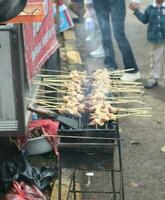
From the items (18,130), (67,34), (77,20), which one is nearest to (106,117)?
(18,130)

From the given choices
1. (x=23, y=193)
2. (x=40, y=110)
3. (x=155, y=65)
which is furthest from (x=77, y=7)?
(x=40, y=110)

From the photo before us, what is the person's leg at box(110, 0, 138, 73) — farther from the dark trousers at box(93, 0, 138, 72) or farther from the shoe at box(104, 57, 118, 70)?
the shoe at box(104, 57, 118, 70)

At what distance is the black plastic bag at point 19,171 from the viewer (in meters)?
5.41

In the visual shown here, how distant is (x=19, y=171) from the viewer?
18.0 ft

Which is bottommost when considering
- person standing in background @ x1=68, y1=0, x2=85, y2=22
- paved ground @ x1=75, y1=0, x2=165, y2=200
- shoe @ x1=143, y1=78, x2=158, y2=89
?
paved ground @ x1=75, y1=0, x2=165, y2=200

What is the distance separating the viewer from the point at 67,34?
12.4 m

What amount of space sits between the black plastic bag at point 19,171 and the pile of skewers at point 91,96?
86cm

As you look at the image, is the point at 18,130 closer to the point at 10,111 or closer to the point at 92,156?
the point at 10,111

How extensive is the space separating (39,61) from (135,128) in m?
2.50

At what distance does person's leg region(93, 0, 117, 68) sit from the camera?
31.3ft

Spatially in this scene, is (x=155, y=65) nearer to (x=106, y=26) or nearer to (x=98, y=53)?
(x=106, y=26)

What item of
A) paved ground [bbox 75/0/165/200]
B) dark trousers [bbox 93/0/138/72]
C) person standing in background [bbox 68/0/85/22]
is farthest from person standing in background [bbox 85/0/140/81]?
person standing in background [bbox 68/0/85/22]

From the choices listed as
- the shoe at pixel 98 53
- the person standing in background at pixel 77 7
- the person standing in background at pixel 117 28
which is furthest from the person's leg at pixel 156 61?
the person standing in background at pixel 77 7

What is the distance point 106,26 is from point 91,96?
5.04 metres
